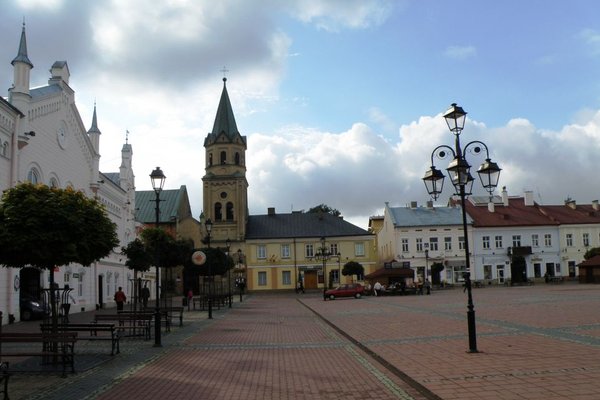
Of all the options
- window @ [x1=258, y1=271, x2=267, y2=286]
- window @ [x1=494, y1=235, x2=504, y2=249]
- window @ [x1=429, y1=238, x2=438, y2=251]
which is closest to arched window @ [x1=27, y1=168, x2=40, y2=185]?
window @ [x1=258, y1=271, x2=267, y2=286]

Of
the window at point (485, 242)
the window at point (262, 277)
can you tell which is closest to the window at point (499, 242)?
the window at point (485, 242)

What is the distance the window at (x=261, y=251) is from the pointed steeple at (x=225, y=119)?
15.2 metres

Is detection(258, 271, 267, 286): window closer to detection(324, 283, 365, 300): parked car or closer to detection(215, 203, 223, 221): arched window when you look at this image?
detection(215, 203, 223, 221): arched window

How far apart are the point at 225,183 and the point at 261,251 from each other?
10.3 meters

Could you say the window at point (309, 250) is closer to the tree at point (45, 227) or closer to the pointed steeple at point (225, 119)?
the pointed steeple at point (225, 119)

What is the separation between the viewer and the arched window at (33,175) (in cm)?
2977

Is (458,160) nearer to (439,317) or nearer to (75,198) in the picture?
(75,198)

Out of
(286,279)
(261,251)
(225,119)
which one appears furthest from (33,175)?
(225,119)

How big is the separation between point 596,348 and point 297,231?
64754 mm

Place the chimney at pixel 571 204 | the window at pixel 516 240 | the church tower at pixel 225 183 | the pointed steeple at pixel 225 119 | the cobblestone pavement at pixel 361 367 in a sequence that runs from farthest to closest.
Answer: the pointed steeple at pixel 225 119, the church tower at pixel 225 183, the chimney at pixel 571 204, the window at pixel 516 240, the cobblestone pavement at pixel 361 367

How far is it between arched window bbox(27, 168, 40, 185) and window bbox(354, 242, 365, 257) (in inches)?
1936

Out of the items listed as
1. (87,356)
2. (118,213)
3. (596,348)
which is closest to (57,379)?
(87,356)

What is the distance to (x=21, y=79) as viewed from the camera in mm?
29094

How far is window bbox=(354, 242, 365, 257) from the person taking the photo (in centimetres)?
7444
